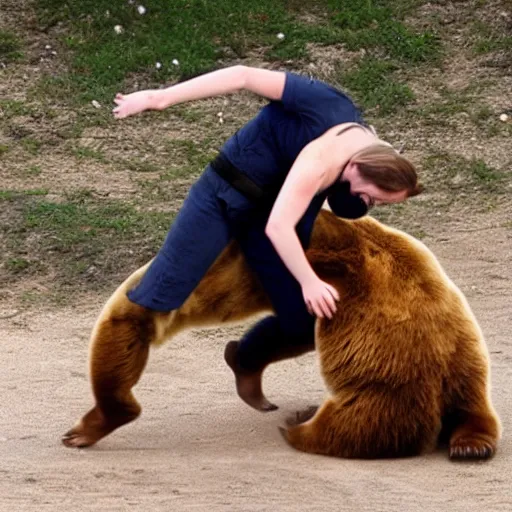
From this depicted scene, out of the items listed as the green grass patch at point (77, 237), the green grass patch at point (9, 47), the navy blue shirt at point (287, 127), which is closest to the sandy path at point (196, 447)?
the green grass patch at point (77, 237)

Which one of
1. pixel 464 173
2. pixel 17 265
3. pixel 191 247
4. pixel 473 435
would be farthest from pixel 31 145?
pixel 473 435

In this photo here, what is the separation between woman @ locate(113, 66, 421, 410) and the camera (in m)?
4.55

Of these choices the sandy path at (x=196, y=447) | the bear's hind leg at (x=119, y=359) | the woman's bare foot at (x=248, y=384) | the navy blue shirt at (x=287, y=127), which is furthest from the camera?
the woman's bare foot at (x=248, y=384)

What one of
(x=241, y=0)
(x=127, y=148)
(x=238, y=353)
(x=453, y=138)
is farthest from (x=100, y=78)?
(x=238, y=353)

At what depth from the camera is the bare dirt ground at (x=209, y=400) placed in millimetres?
4461

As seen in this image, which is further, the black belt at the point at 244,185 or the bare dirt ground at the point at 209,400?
the black belt at the point at 244,185

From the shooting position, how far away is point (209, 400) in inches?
239

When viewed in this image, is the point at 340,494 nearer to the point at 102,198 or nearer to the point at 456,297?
the point at 456,297

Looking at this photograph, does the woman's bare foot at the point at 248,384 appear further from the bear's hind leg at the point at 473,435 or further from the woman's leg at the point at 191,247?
the bear's hind leg at the point at 473,435

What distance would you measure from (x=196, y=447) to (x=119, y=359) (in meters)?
0.57

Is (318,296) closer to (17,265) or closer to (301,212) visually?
(301,212)

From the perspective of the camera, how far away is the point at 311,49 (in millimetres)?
10609

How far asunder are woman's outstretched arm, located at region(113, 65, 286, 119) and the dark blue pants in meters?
0.43

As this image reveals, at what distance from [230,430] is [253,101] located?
5206 millimetres
